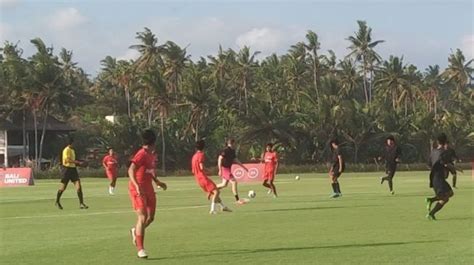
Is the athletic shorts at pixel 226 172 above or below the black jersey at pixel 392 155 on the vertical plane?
below

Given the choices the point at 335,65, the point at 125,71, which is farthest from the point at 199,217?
the point at 335,65

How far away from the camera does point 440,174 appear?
16.7 metres

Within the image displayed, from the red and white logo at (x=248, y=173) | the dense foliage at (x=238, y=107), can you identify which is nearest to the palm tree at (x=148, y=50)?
the dense foliage at (x=238, y=107)

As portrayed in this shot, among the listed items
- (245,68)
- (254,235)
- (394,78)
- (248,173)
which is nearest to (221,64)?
(245,68)

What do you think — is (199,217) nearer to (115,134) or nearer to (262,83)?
(115,134)

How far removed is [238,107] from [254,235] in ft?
230

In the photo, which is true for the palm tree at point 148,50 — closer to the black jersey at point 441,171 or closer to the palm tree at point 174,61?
the palm tree at point 174,61

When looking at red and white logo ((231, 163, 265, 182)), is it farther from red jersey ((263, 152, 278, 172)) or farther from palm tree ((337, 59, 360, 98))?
palm tree ((337, 59, 360, 98))

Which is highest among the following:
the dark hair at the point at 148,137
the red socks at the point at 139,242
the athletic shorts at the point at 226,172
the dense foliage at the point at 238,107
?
the dense foliage at the point at 238,107

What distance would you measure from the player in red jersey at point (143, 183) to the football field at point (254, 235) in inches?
19.7

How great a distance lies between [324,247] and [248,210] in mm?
8132

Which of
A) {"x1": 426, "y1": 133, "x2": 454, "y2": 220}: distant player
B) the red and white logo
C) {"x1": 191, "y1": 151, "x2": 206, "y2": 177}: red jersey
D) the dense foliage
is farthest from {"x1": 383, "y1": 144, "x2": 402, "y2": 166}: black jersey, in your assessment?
the dense foliage

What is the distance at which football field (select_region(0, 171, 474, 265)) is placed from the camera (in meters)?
11.2

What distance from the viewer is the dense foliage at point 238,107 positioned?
3105 inches
